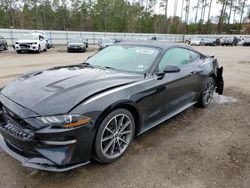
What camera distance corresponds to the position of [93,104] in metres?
2.38

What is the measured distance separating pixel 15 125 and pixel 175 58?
275cm

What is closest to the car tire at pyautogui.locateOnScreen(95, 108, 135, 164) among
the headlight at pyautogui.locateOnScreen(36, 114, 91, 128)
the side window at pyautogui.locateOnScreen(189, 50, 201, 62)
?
the headlight at pyautogui.locateOnScreen(36, 114, 91, 128)

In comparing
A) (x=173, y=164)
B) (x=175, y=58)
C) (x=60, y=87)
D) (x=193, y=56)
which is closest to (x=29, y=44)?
(x=193, y=56)

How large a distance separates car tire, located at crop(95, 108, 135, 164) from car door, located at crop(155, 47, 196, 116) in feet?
2.17

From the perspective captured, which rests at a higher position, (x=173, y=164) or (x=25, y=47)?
(x=25, y=47)

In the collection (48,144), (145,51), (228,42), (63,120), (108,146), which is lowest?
(108,146)

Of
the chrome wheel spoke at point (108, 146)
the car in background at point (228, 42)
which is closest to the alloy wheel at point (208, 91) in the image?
the chrome wheel spoke at point (108, 146)

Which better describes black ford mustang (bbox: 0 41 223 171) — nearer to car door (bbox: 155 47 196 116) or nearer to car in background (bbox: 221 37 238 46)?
car door (bbox: 155 47 196 116)

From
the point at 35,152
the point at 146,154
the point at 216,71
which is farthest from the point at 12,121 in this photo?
the point at 216,71

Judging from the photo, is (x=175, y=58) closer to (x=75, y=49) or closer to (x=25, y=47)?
(x=25, y=47)

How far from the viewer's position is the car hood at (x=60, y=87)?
7.51 ft

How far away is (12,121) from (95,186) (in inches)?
45.1

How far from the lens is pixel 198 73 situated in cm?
430

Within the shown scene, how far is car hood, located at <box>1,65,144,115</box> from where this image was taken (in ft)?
7.51
